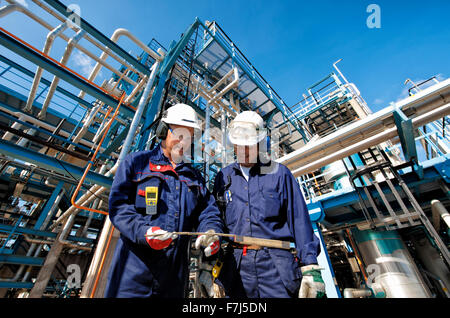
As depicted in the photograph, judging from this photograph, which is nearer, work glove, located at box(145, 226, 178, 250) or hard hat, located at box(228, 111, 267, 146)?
work glove, located at box(145, 226, 178, 250)

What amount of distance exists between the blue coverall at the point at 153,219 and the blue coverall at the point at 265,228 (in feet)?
0.94

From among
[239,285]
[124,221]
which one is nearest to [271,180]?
[239,285]

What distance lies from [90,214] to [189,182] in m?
9.08

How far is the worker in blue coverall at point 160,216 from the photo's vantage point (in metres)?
1.49

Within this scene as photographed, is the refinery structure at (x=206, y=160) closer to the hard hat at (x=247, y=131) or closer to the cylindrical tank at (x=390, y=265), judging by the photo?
the cylindrical tank at (x=390, y=265)

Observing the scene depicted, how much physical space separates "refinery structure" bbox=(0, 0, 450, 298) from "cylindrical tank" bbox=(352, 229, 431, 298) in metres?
0.03

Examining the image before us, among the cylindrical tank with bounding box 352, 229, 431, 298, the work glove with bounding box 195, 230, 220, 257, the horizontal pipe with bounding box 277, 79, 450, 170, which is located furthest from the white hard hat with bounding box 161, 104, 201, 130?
the cylindrical tank with bounding box 352, 229, 431, 298

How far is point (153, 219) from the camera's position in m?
1.72

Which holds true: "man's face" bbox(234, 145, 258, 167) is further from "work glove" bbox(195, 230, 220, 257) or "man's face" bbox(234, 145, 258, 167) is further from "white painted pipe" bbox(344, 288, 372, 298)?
"white painted pipe" bbox(344, 288, 372, 298)

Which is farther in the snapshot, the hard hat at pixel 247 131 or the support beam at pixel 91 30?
the support beam at pixel 91 30

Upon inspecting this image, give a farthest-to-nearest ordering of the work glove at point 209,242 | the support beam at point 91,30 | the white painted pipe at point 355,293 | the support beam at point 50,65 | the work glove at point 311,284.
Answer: the white painted pipe at point 355,293
the support beam at point 91,30
the support beam at point 50,65
the work glove at point 209,242
the work glove at point 311,284

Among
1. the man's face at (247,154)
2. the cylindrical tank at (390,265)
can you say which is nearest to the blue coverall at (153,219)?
the man's face at (247,154)

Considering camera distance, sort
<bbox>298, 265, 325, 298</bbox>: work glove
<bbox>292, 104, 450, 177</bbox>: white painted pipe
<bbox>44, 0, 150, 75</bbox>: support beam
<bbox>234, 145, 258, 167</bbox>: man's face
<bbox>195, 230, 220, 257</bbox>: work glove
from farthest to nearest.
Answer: <bbox>44, 0, 150, 75</bbox>: support beam → <bbox>292, 104, 450, 177</bbox>: white painted pipe → <bbox>234, 145, 258, 167</bbox>: man's face → <bbox>195, 230, 220, 257</bbox>: work glove → <bbox>298, 265, 325, 298</bbox>: work glove

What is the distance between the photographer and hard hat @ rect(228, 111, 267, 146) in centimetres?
240
